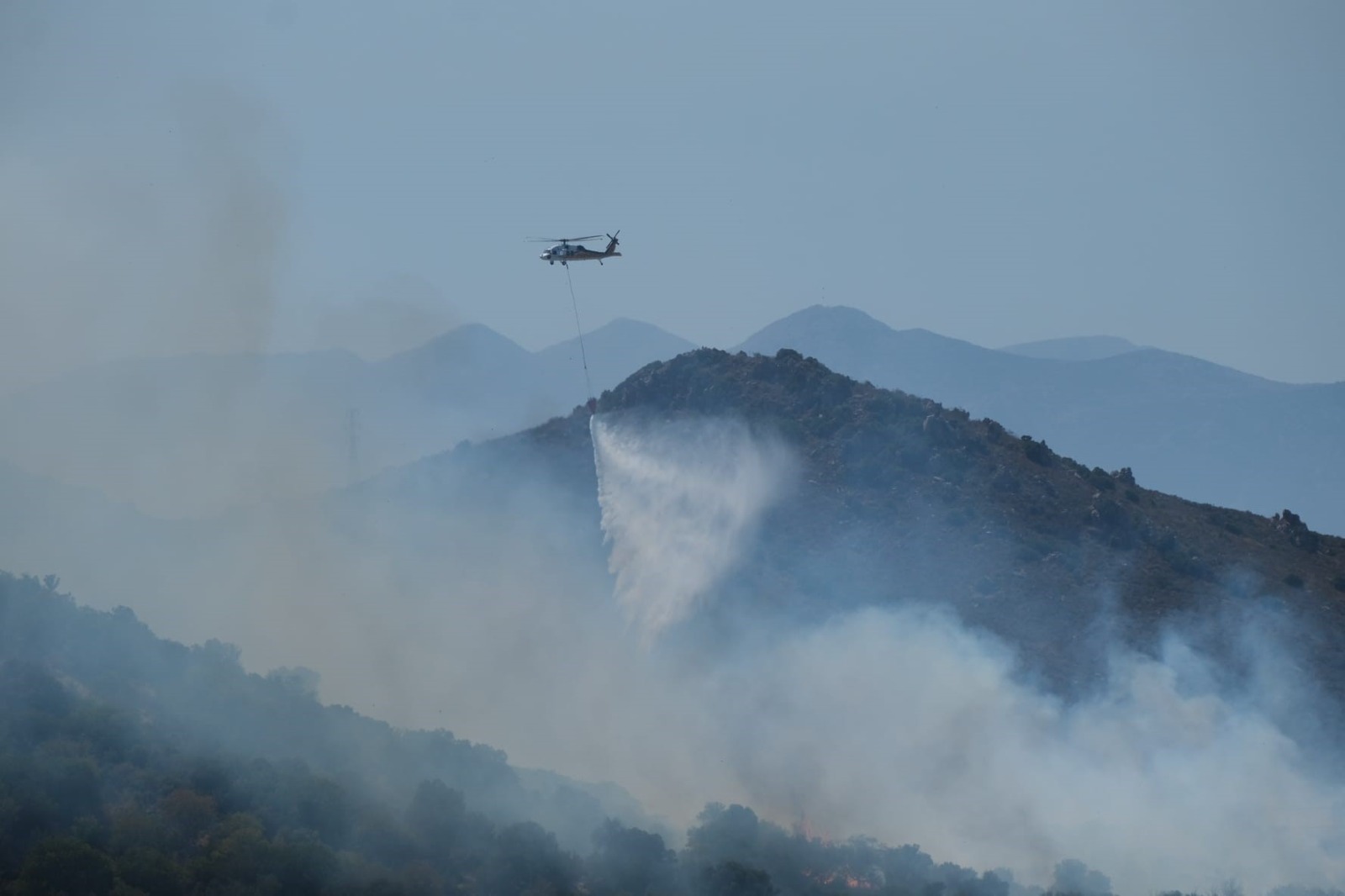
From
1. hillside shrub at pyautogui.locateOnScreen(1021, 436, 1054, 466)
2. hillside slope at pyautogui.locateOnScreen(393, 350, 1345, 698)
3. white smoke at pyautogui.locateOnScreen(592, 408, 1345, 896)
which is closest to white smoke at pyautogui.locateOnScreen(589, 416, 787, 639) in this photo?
white smoke at pyautogui.locateOnScreen(592, 408, 1345, 896)

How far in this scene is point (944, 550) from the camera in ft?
292

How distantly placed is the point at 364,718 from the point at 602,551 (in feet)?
82.2

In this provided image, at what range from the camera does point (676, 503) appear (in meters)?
94.7

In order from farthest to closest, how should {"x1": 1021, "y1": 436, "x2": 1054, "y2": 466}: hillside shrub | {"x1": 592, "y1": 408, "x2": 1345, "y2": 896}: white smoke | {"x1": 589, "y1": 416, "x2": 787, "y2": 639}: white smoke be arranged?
{"x1": 1021, "y1": 436, "x2": 1054, "y2": 466}: hillside shrub → {"x1": 589, "y1": 416, "x2": 787, "y2": 639}: white smoke → {"x1": 592, "y1": 408, "x2": 1345, "y2": 896}: white smoke

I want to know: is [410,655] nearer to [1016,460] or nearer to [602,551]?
[602,551]

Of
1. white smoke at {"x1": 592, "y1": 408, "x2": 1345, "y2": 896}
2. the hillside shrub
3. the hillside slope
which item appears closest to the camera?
white smoke at {"x1": 592, "y1": 408, "x2": 1345, "y2": 896}

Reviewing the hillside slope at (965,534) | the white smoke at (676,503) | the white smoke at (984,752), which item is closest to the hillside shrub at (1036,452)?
the hillside slope at (965,534)

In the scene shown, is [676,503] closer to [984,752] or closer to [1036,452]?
[1036,452]

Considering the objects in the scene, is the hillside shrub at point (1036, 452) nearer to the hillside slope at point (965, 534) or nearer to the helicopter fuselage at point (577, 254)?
the hillside slope at point (965, 534)

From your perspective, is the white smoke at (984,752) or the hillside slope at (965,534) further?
the hillside slope at (965,534)

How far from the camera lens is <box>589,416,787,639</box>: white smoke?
8719 cm

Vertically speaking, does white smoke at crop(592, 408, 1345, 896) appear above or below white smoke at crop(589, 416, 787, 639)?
below

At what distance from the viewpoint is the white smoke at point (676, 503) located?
87188mm

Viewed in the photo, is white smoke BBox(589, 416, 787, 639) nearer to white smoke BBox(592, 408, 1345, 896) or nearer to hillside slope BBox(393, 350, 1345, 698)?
white smoke BBox(592, 408, 1345, 896)
